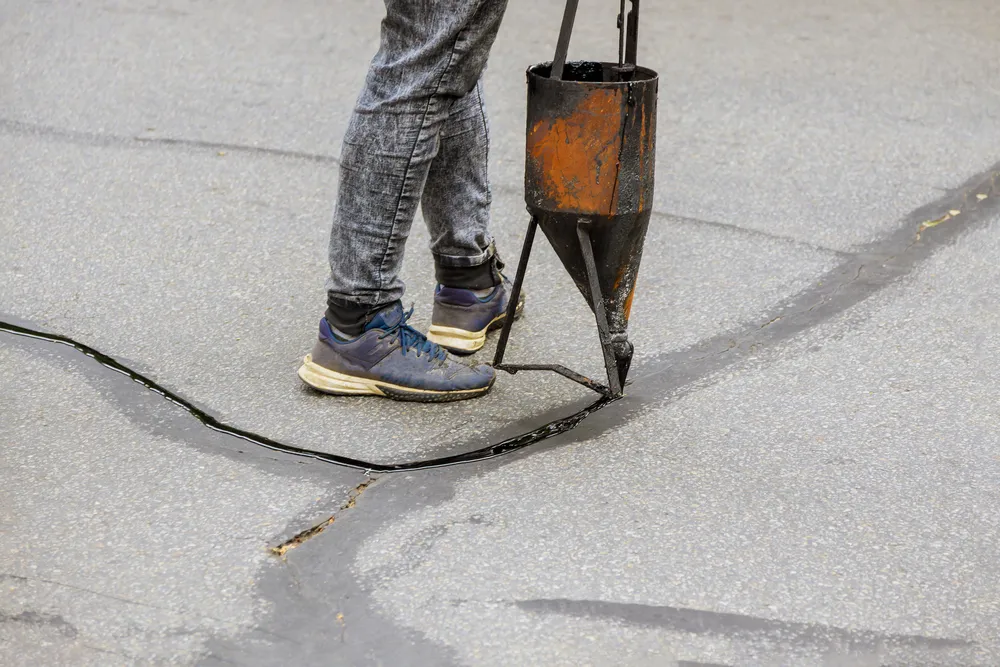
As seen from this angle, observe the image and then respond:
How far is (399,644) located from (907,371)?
1614 mm

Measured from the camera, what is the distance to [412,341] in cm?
281

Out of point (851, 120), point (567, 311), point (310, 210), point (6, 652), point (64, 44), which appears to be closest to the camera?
point (6, 652)

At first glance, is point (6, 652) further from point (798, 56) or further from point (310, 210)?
point (798, 56)

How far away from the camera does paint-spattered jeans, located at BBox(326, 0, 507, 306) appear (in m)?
2.51

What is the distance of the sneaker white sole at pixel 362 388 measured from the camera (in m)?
2.78

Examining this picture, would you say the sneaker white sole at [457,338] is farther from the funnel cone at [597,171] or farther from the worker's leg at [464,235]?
the funnel cone at [597,171]

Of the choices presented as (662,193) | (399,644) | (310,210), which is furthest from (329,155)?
(399,644)

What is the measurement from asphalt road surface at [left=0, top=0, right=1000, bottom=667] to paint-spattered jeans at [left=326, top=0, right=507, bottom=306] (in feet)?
1.15

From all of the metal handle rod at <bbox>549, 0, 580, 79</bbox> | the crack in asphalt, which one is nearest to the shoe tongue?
the crack in asphalt

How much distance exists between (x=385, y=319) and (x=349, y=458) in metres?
0.39

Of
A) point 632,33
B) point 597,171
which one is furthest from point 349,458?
point 632,33

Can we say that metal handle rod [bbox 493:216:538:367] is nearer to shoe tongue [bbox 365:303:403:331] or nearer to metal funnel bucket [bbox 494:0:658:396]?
metal funnel bucket [bbox 494:0:658:396]

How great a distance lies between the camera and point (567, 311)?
10.9 feet

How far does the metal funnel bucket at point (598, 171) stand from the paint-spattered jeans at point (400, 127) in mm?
177
